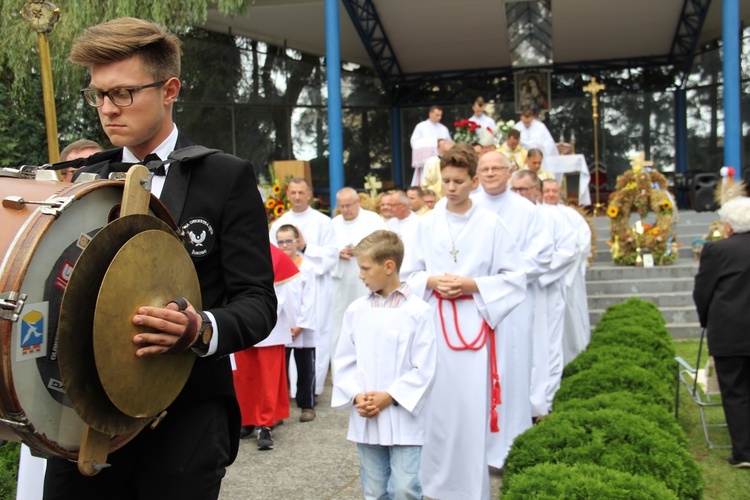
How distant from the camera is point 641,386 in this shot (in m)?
6.33

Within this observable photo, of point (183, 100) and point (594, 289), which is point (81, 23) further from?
point (594, 289)

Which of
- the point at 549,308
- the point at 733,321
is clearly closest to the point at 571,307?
the point at 549,308

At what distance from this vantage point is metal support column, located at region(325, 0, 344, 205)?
17062 mm

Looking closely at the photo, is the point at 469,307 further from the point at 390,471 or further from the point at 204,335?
the point at 204,335

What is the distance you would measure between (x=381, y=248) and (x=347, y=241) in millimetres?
6082

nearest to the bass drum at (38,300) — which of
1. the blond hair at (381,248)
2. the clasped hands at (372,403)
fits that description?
the clasped hands at (372,403)

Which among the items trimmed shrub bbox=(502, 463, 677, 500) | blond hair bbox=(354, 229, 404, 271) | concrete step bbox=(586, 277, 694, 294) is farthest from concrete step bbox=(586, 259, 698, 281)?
trimmed shrub bbox=(502, 463, 677, 500)

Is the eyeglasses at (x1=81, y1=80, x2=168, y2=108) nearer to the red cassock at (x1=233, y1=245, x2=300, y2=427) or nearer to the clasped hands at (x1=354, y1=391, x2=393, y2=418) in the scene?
the clasped hands at (x1=354, y1=391, x2=393, y2=418)

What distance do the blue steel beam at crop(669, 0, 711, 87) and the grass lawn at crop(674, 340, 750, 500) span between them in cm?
1687

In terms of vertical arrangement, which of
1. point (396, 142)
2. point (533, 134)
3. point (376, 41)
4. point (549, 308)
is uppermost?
point (376, 41)

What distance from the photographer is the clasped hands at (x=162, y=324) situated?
198 cm

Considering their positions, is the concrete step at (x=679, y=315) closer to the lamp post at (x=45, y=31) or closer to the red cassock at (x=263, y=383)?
the red cassock at (x=263, y=383)

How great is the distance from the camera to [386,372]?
4559mm

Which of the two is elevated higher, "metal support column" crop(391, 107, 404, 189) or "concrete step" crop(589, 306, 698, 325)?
"metal support column" crop(391, 107, 404, 189)
